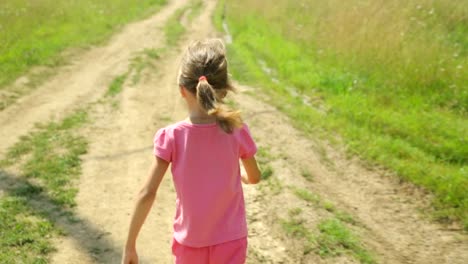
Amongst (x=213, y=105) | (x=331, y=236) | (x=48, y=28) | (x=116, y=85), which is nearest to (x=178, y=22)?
(x=48, y=28)

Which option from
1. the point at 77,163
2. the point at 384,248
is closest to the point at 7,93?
the point at 77,163

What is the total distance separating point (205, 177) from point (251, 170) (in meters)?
0.27

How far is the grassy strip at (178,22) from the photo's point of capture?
1466 cm

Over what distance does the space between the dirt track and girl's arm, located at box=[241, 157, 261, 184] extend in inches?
72.1

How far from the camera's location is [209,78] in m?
2.14

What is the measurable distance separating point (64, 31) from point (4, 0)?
A: 2553 mm

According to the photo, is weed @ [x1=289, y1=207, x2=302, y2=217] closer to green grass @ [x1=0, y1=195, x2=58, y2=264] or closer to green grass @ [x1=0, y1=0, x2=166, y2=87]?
green grass @ [x1=0, y1=195, x2=58, y2=264]

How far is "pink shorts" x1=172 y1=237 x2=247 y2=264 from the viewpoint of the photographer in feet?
7.50

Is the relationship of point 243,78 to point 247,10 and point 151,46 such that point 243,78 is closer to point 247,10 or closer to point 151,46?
point 151,46

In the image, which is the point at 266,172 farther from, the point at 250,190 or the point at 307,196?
the point at 307,196

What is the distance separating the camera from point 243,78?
9859 mm

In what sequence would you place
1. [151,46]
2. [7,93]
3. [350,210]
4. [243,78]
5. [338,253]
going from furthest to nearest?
1. [151,46]
2. [243,78]
3. [7,93]
4. [350,210]
5. [338,253]

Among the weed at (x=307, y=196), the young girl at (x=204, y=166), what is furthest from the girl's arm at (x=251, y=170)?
the weed at (x=307, y=196)

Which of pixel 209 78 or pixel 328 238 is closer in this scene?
pixel 209 78
